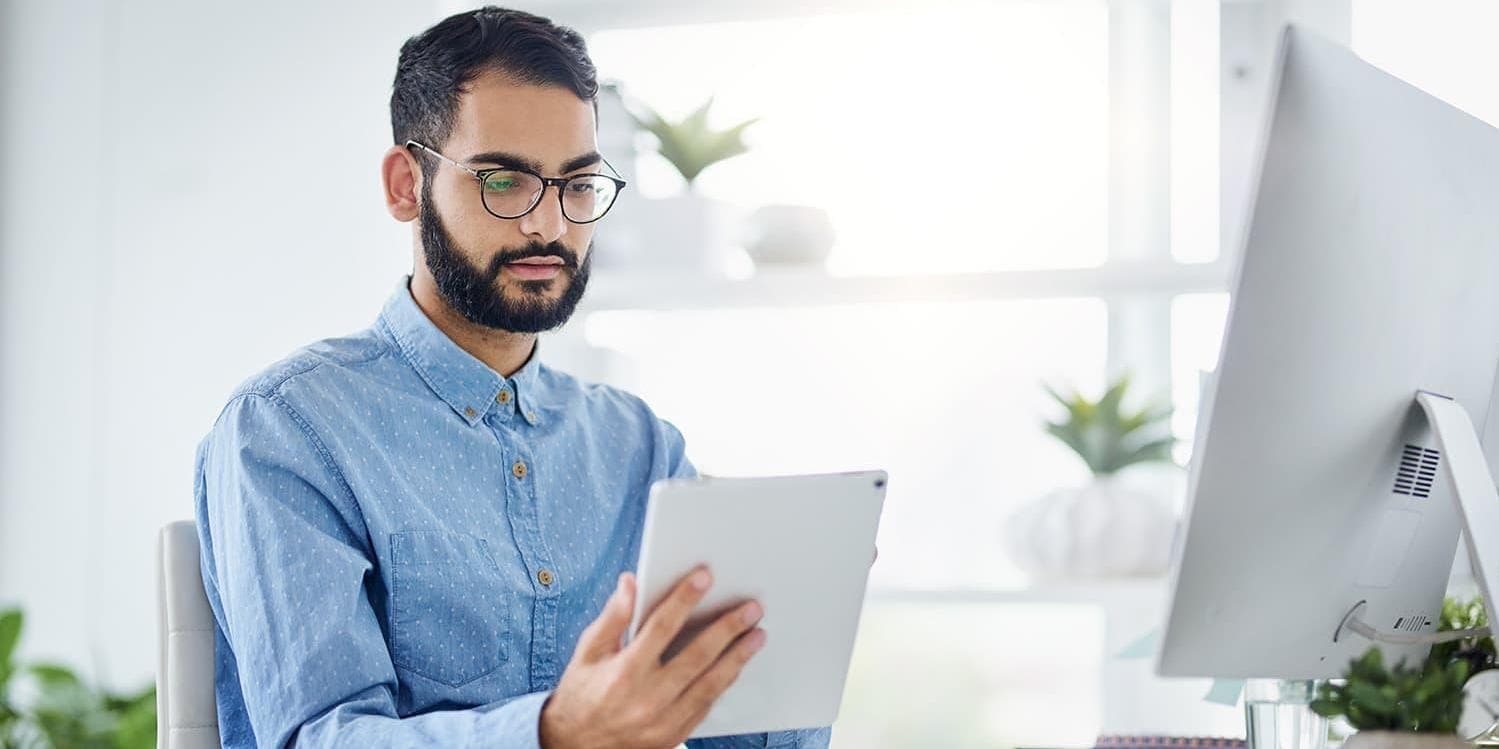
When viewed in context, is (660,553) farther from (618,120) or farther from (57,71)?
(57,71)

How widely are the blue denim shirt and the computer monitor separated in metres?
Answer: 0.49

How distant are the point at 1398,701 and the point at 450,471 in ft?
2.84

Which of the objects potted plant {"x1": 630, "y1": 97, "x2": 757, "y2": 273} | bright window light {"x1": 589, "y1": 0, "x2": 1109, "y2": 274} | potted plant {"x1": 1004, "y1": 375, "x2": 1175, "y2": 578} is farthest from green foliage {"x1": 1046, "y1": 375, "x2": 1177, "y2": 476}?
potted plant {"x1": 630, "y1": 97, "x2": 757, "y2": 273}

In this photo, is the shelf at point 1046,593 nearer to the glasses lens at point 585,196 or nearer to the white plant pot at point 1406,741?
the glasses lens at point 585,196

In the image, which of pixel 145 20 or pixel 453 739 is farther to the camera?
pixel 145 20

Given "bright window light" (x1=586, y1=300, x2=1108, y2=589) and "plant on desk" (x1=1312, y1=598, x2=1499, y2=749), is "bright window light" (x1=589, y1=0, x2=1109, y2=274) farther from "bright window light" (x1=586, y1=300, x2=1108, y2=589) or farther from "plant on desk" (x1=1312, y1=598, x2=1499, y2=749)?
"plant on desk" (x1=1312, y1=598, x2=1499, y2=749)

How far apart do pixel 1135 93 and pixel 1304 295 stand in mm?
1502

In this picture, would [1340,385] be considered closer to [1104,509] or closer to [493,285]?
[493,285]

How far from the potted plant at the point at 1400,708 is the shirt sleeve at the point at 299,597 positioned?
579mm

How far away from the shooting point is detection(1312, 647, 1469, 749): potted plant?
36.3 inches

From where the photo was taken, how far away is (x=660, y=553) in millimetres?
921

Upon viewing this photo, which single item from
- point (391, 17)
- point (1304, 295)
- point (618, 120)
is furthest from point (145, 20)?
point (1304, 295)

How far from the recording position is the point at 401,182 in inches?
62.2

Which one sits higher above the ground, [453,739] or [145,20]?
[145,20]
